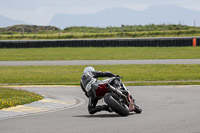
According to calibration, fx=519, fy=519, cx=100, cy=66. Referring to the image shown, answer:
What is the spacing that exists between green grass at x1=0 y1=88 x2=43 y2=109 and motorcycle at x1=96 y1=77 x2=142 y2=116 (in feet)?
10.7

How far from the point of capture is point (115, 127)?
30.4 feet

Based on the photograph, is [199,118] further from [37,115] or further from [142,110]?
[37,115]

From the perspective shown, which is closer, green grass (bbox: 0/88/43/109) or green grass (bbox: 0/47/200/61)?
green grass (bbox: 0/88/43/109)

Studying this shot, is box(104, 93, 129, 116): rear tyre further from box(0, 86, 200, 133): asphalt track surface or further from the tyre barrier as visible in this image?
the tyre barrier

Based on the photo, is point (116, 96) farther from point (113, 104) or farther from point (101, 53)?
point (101, 53)

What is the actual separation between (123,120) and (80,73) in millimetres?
16907

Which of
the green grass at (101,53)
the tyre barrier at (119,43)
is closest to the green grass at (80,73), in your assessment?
the green grass at (101,53)

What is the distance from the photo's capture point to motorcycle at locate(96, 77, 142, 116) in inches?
414

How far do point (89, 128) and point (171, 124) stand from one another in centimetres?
150

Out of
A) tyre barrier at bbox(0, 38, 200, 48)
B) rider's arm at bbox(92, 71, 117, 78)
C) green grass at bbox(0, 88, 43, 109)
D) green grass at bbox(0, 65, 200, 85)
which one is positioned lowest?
green grass at bbox(0, 65, 200, 85)

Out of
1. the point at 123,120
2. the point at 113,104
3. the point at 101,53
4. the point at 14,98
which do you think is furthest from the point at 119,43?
the point at 123,120

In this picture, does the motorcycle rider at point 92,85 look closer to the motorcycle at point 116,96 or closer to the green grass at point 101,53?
the motorcycle at point 116,96

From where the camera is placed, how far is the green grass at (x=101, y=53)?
3803 centimetres

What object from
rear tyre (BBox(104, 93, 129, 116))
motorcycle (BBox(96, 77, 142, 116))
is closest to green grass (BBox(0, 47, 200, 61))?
motorcycle (BBox(96, 77, 142, 116))
